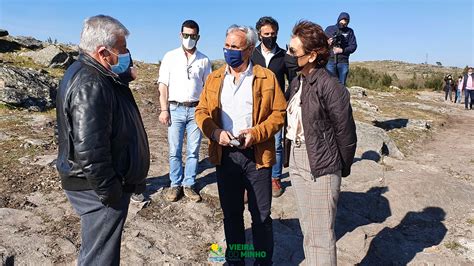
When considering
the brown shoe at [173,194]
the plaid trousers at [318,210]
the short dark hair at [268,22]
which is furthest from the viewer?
the brown shoe at [173,194]

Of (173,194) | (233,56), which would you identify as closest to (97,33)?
(233,56)

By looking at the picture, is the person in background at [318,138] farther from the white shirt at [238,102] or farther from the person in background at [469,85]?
the person in background at [469,85]

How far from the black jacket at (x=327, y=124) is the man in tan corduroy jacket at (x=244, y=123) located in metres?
0.42

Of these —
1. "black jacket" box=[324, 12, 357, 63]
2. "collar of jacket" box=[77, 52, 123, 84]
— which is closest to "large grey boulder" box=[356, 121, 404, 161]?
"black jacket" box=[324, 12, 357, 63]

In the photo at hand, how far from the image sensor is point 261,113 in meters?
3.46

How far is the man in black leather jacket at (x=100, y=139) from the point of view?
242cm

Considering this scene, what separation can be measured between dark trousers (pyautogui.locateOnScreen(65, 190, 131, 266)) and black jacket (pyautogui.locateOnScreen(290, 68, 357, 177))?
4.76 ft

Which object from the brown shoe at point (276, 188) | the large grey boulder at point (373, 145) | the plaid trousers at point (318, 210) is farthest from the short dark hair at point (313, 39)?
the large grey boulder at point (373, 145)

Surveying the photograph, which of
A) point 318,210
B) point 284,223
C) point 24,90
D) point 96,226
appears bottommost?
point 284,223

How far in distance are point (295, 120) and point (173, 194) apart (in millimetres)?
2361

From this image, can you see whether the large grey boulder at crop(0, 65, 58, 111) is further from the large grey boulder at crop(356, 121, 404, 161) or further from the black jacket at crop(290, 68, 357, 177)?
the black jacket at crop(290, 68, 357, 177)

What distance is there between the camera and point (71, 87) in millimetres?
2455

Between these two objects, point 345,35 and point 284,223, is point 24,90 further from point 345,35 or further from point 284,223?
point 284,223

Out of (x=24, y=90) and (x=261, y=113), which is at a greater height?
(x=261, y=113)
